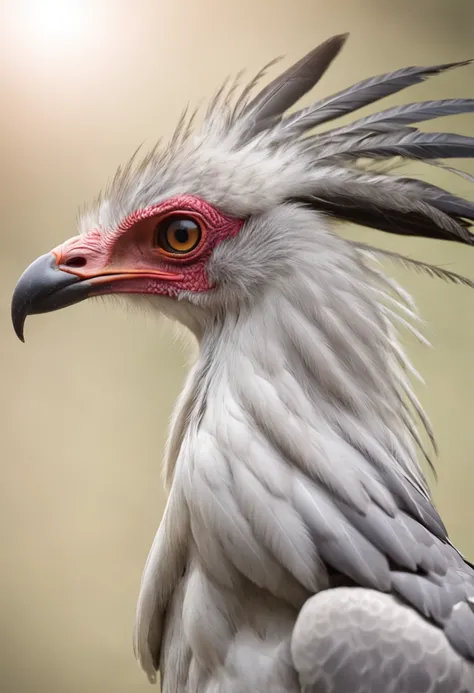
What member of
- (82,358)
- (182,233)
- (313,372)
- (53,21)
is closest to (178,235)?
(182,233)

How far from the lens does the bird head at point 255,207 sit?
2.85ft

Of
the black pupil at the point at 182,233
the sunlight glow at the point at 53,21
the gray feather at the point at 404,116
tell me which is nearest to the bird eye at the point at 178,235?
the black pupil at the point at 182,233

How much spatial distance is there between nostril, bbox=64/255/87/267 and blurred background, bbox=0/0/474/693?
628 mm

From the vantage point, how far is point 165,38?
5.24 ft

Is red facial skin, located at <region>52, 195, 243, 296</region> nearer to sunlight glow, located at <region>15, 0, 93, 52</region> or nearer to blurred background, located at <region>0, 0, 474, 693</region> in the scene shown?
blurred background, located at <region>0, 0, 474, 693</region>

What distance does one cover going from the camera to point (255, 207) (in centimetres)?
88

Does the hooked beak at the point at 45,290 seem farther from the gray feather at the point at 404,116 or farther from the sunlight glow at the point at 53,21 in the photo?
the sunlight glow at the point at 53,21

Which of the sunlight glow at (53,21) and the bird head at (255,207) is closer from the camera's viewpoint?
the bird head at (255,207)

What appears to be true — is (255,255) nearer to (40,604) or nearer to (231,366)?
(231,366)

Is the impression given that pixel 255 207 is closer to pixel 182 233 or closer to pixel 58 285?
pixel 182 233

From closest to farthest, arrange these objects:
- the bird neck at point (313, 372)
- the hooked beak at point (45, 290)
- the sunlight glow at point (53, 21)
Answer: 1. the bird neck at point (313, 372)
2. the hooked beak at point (45, 290)
3. the sunlight glow at point (53, 21)

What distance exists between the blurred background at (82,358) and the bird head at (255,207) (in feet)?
2.08

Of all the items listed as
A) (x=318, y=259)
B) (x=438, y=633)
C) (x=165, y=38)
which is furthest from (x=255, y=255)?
(x=165, y=38)

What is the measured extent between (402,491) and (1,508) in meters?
1.11
